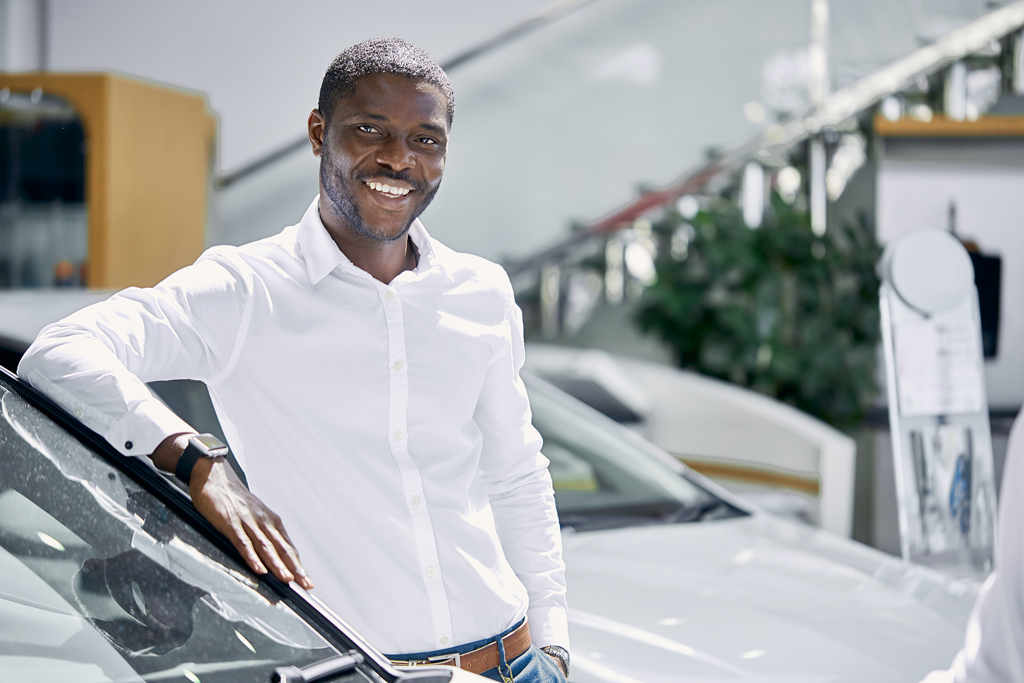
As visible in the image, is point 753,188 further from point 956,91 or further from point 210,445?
point 210,445

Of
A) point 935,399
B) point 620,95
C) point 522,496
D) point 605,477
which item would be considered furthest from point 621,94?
point 522,496

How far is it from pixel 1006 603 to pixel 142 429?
868mm

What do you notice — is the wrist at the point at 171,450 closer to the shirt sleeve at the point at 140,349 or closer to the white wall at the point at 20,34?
the shirt sleeve at the point at 140,349

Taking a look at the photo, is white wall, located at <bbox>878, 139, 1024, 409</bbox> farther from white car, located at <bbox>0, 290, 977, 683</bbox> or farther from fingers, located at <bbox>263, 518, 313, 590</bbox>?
fingers, located at <bbox>263, 518, 313, 590</bbox>

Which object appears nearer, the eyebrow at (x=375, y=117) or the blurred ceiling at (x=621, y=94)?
the eyebrow at (x=375, y=117)

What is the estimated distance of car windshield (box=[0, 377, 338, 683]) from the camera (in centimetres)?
98

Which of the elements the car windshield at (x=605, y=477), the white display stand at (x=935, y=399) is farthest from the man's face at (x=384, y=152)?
the white display stand at (x=935, y=399)

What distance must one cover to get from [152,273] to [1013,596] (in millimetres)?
3310

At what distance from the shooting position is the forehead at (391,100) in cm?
123

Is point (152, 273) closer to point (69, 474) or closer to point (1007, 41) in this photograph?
point (69, 474)

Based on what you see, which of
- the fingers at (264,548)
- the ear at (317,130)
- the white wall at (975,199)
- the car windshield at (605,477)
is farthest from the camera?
the white wall at (975,199)

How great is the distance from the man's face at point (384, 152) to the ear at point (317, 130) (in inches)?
0.8

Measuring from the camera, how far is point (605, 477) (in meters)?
2.55

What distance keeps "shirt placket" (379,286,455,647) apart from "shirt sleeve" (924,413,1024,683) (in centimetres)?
58
